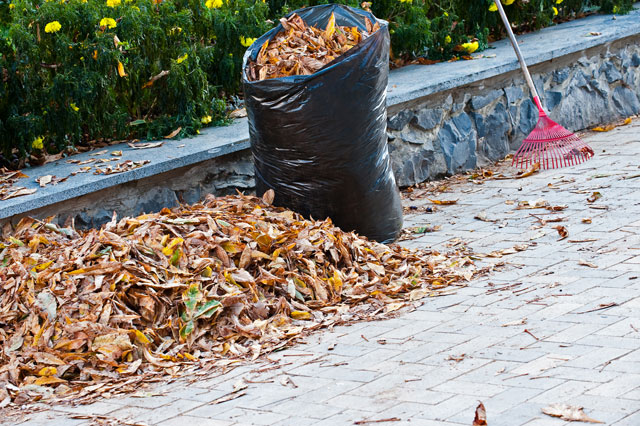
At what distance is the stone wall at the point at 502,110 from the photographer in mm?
6852

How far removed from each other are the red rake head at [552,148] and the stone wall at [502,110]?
1.14ft

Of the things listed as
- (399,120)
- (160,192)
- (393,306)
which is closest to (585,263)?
(393,306)

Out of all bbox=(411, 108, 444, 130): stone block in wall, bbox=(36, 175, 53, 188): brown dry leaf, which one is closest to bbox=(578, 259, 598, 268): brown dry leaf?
bbox=(411, 108, 444, 130): stone block in wall

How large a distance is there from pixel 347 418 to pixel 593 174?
4056 mm

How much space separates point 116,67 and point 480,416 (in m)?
3.70

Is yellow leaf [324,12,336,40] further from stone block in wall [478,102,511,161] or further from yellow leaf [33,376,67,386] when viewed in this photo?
yellow leaf [33,376,67,386]

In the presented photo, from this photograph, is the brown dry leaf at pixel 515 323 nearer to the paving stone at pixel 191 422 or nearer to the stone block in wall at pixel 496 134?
the paving stone at pixel 191 422

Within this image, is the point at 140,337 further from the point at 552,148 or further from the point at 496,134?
the point at 496,134

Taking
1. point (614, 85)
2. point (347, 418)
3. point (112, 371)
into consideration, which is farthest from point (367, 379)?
point (614, 85)

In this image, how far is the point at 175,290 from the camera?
4.09 m

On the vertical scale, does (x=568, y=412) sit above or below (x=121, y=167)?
below

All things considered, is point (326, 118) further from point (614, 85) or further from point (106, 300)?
point (614, 85)

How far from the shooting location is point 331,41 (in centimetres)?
543

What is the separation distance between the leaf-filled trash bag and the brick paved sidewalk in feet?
3.01
